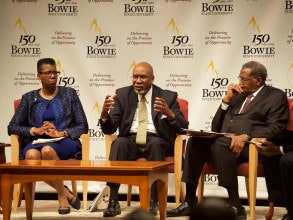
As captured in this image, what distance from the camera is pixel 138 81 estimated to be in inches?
185

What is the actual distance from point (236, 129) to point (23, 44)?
268cm

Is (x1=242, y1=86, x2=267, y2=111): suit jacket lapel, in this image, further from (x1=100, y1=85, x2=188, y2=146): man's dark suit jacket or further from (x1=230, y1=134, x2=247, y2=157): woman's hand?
(x1=100, y1=85, x2=188, y2=146): man's dark suit jacket

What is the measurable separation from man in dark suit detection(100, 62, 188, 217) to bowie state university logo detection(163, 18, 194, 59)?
0.94 metres

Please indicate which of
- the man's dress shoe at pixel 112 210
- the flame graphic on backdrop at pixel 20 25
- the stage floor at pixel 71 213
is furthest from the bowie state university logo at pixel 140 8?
the man's dress shoe at pixel 112 210

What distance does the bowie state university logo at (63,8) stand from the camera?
5.83 meters

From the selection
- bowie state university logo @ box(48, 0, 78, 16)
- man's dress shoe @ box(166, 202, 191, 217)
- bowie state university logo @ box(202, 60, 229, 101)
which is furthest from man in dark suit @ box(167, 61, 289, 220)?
bowie state university logo @ box(48, 0, 78, 16)

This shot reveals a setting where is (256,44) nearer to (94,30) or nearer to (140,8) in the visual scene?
(140,8)

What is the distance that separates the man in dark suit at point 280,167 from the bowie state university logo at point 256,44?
1640mm

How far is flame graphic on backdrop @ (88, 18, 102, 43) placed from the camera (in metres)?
5.80

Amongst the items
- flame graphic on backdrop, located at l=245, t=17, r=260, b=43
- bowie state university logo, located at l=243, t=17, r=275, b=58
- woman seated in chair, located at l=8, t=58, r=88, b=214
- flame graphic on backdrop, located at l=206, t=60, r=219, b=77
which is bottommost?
woman seated in chair, located at l=8, t=58, r=88, b=214

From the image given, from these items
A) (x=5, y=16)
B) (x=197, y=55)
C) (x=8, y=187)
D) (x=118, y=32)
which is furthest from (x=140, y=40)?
(x=8, y=187)

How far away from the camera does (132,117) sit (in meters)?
4.71

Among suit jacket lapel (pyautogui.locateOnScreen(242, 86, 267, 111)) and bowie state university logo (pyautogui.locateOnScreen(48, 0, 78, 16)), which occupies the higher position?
bowie state university logo (pyautogui.locateOnScreen(48, 0, 78, 16))

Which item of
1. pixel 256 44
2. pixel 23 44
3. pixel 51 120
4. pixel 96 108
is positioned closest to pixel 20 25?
pixel 23 44
